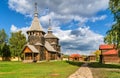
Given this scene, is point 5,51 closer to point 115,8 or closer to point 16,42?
point 16,42

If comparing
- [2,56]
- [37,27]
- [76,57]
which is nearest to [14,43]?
[2,56]

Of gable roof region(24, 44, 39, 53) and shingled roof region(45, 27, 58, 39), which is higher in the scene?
shingled roof region(45, 27, 58, 39)

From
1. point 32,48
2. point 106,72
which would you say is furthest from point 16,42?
point 106,72

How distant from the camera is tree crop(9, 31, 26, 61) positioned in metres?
86.1

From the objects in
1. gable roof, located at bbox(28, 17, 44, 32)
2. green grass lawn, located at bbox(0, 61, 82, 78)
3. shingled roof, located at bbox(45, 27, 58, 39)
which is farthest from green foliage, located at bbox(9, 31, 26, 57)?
green grass lawn, located at bbox(0, 61, 82, 78)

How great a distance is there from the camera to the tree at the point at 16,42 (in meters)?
86.1

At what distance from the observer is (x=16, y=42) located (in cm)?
8625

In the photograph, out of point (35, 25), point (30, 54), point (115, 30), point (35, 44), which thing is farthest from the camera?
point (35, 25)

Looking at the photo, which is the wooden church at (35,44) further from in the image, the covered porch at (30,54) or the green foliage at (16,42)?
the green foliage at (16,42)

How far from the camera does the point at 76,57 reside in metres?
122

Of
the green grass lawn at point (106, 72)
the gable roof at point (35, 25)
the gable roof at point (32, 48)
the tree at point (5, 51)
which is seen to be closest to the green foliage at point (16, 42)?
the tree at point (5, 51)

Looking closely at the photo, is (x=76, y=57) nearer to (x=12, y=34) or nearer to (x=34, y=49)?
(x=12, y=34)

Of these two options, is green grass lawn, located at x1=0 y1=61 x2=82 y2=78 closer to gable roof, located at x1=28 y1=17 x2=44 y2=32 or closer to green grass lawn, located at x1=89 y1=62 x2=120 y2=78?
green grass lawn, located at x1=89 y1=62 x2=120 y2=78

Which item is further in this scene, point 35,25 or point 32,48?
point 35,25
